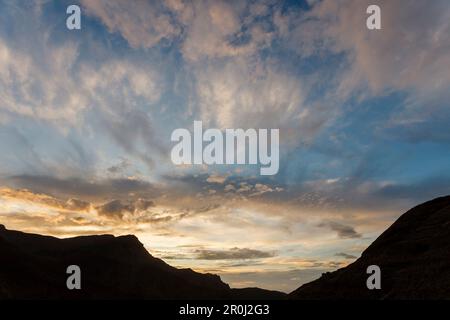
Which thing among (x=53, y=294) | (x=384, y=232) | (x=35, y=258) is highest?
(x=384, y=232)

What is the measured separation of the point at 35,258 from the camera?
17938cm

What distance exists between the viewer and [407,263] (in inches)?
3221

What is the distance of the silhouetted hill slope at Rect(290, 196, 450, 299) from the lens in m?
65.8

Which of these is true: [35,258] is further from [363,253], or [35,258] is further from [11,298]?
[363,253]

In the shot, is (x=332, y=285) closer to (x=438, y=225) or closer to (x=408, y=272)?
(x=408, y=272)

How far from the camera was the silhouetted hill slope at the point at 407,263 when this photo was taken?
65812mm

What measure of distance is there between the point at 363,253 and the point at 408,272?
3968 cm
